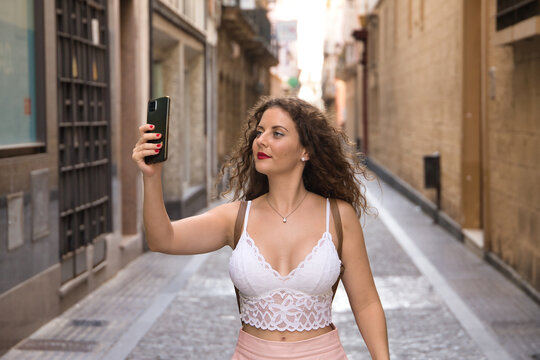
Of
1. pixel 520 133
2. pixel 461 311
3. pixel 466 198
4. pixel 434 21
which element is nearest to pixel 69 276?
pixel 461 311

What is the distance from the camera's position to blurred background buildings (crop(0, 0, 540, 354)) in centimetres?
750

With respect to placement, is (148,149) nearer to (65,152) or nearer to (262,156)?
(262,156)

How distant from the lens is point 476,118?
44.2ft

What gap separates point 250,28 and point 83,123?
2000 centimetres

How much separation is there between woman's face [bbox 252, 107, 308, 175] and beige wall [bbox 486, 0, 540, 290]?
6117mm

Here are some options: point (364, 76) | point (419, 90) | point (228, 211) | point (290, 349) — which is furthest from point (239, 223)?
point (364, 76)

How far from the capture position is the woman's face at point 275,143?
312 cm

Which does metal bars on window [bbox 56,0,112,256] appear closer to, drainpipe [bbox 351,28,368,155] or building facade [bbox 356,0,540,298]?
building facade [bbox 356,0,540,298]

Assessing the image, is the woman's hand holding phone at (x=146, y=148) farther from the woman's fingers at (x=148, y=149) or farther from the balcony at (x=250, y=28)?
the balcony at (x=250, y=28)

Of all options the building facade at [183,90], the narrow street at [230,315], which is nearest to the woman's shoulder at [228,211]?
the narrow street at [230,315]

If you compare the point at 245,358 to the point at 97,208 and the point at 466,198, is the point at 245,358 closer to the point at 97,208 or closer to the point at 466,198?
the point at 97,208

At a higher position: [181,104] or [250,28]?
[250,28]

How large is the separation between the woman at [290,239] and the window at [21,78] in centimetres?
432

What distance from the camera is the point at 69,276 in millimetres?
8664
